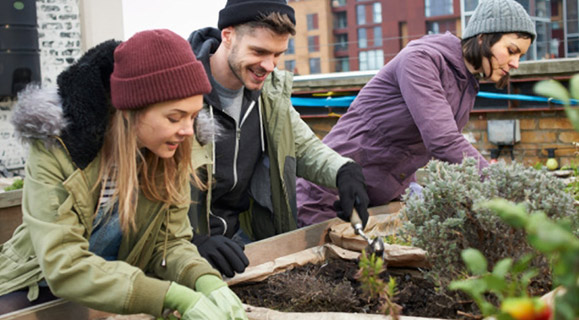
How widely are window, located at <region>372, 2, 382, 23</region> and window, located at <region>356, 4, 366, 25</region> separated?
620mm

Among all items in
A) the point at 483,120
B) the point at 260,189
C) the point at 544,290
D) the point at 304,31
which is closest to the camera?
the point at 544,290

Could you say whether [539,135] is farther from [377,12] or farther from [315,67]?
[377,12]

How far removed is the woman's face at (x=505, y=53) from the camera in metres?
2.88

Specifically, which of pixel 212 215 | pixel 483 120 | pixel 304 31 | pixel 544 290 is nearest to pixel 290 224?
pixel 212 215

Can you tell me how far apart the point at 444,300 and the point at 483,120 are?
624cm

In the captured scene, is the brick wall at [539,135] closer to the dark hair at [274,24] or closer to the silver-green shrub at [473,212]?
the dark hair at [274,24]

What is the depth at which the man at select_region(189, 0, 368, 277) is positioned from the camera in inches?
92.0

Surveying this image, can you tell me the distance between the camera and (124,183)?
5.42ft

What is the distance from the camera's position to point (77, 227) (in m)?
1.59

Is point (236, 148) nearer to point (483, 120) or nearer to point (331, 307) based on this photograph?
point (331, 307)

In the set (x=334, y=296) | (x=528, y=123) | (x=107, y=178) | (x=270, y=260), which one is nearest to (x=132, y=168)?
(x=107, y=178)

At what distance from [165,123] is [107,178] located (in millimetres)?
200

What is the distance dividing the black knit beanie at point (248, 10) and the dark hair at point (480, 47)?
90 centimetres

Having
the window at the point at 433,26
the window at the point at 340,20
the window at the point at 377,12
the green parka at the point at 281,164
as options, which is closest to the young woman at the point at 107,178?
the green parka at the point at 281,164
